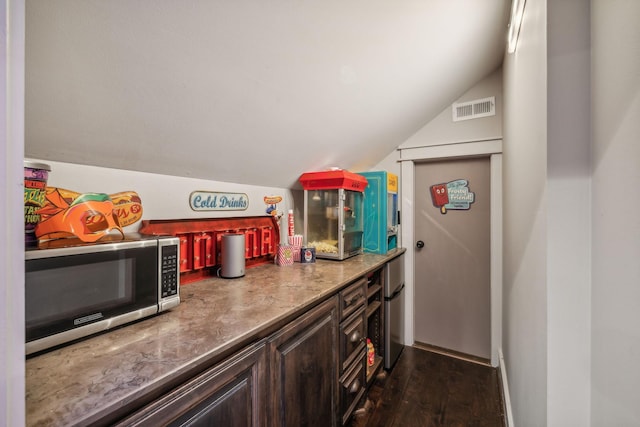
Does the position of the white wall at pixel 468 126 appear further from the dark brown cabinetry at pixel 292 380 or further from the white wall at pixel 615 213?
the white wall at pixel 615 213

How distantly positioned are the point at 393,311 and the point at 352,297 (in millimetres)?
864

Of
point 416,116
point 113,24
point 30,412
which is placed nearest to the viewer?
point 30,412

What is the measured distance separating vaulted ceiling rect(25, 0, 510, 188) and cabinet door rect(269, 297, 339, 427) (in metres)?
0.96

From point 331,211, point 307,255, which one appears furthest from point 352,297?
point 331,211

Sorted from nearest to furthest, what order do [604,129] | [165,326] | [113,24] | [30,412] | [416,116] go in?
[30,412] → [604,129] → [113,24] → [165,326] → [416,116]

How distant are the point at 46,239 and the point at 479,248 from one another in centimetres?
290

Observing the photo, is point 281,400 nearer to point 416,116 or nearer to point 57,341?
point 57,341

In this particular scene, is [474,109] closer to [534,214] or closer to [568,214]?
[534,214]

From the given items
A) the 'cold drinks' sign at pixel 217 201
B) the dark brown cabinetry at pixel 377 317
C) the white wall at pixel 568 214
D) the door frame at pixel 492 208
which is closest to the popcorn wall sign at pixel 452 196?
the door frame at pixel 492 208

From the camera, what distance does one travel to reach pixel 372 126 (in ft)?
7.02

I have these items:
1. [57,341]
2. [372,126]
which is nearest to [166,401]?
[57,341]

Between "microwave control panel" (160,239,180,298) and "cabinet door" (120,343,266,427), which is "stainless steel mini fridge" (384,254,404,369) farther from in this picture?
"microwave control panel" (160,239,180,298)

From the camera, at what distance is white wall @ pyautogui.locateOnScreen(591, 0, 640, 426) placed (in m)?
0.54

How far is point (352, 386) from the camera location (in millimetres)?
1650
